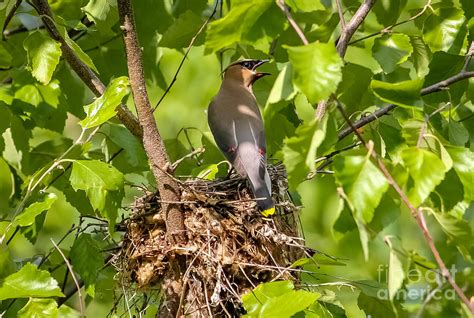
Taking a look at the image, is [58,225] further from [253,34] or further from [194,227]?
[253,34]

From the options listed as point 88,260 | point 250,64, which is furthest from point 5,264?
point 250,64

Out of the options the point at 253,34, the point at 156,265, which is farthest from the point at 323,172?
the point at 253,34

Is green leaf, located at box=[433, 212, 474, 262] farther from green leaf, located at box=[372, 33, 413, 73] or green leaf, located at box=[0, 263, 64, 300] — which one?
green leaf, located at box=[0, 263, 64, 300]

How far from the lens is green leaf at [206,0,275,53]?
114 inches

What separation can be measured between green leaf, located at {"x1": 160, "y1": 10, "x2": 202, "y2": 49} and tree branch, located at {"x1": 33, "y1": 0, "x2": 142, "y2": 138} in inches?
25.8

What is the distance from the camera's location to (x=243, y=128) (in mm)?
5188

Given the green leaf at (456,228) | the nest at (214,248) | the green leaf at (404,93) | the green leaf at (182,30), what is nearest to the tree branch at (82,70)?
the nest at (214,248)

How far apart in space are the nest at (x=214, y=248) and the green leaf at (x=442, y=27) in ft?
3.25

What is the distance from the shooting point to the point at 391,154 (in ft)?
11.0

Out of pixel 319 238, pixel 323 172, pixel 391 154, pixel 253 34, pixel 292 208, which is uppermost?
pixel 253 34

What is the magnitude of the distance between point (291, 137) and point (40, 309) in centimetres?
116

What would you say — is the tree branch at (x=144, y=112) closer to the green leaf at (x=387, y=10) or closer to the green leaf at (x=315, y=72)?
the green leaf at (x=315, y=72)

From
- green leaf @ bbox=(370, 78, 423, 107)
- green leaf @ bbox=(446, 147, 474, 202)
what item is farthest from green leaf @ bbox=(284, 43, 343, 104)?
green leaf @ bbox=(446, 147, 474, 202)

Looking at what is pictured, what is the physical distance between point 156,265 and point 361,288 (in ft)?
2.75
